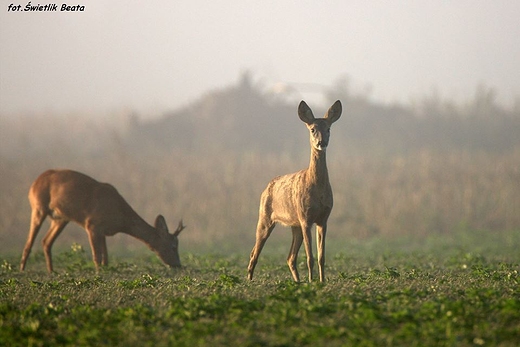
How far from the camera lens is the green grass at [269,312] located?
8367 millimetres

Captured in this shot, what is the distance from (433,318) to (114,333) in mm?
3427

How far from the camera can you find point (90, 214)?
1761 centimetres

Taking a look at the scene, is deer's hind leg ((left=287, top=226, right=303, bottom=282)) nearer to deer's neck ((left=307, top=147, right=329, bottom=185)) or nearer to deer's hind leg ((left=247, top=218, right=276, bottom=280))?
deer's hind leg ((left=247, top=218, right=276, bottom=280))

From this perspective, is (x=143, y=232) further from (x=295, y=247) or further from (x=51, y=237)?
(x=295, y=247)

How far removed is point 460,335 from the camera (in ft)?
27.1

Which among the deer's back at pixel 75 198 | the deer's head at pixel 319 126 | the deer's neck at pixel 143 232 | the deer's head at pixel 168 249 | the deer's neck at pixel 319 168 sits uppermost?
the deer's head at pixel 319 126

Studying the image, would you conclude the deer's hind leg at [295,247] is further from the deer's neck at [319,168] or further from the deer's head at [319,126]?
the deer's head at [319,126]

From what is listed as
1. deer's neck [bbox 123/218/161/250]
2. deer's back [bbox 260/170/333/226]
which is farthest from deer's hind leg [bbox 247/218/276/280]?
deer's neck [bbox 123/218/161/250]

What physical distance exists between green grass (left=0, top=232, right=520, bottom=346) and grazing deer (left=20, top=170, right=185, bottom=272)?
4330mm

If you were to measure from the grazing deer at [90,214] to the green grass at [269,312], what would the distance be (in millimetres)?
4330

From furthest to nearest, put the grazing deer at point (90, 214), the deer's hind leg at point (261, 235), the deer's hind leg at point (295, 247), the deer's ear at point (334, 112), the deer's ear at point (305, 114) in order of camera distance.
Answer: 1. the grazing deer at point (90, 214)
2. the deer's hind leg at point (261, 235)
3. the deer's hind leg at point (295, 247)
4. the deer's ear at point (334, 112)
5. the deer's ear at point (305, 114)

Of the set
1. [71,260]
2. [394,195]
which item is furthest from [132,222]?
[394,195]

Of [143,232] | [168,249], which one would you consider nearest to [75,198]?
[143,232]

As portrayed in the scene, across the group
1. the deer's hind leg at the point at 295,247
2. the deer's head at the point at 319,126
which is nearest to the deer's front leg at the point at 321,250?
the deer's hind leg at the point at 295,247
